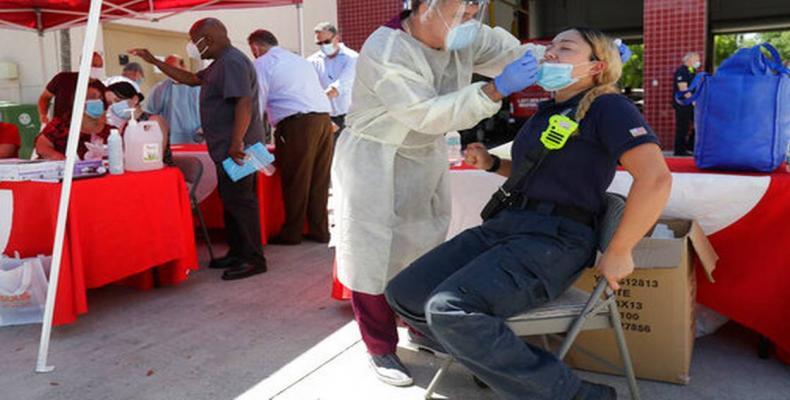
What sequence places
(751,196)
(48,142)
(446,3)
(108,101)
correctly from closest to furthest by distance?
1. (446,3)
2. (751,196)
3. (48,142)
4. (108,101)

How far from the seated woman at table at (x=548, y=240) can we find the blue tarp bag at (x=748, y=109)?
61 centimetres

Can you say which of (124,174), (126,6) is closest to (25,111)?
(126,6)

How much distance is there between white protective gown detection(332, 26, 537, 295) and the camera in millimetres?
2324

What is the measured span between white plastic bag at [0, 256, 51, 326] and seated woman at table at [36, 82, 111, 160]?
2.52 ft

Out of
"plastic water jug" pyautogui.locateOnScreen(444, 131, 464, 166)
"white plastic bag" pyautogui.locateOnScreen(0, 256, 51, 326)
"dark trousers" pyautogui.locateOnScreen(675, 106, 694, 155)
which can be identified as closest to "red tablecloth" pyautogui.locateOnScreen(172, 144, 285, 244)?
"white plastic bag" pyautogui.locateOnScreen(0, 256, 51, 326)

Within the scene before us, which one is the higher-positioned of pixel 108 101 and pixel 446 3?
pixel 446 3

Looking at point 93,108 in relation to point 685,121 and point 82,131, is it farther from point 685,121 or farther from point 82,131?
point 685,121

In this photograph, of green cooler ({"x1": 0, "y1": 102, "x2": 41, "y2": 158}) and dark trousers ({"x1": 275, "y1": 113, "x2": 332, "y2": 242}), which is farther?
green cooler ({"x1": 0, "y1": 102, "x2": 41, "y2": 158})

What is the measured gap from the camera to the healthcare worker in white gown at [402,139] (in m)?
2.28

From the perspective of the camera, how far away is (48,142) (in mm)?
3834

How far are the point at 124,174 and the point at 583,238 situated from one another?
94.3 inches

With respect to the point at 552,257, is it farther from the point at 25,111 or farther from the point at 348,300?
the point at 25,111

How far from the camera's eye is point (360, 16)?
12758 millimetres

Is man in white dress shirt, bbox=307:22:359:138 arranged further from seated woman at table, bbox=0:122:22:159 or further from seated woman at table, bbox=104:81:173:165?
seated woman at table, bbox=0:122:22:159
